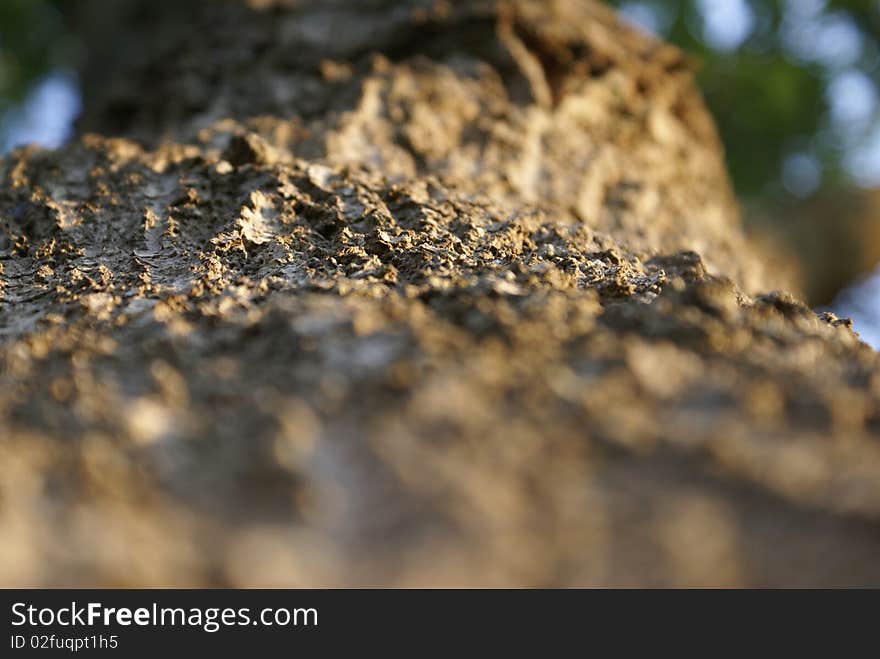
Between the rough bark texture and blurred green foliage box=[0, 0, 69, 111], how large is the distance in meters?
2.97

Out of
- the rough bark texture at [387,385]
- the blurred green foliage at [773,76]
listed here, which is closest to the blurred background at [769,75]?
the blurred green foliage at [773,76]

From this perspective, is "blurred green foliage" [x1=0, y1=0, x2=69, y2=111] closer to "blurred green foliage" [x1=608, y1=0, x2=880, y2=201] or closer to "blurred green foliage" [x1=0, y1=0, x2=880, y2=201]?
"blurred green foliage" [x1=0, y1=0, x2=880, y2=201]

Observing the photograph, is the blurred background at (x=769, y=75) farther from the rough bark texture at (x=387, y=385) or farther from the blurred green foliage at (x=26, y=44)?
the rough bark texture at (x=387, y=385)

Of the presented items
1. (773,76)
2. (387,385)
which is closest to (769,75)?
(773,76)

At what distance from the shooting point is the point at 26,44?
3600mm

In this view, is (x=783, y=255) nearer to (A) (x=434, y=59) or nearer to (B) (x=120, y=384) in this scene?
(A) (x=434, y=59)

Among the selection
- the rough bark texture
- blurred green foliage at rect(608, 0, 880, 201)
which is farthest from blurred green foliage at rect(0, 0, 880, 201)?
the rough bark texture

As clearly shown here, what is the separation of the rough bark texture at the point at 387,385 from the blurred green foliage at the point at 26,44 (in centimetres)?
297

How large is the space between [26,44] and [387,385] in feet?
13.0

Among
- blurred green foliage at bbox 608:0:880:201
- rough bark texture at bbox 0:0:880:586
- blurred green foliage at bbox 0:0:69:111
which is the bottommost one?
rough bark texture at bbox 0:0:880:586

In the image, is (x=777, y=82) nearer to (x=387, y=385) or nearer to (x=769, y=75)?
(x=769, y=75)

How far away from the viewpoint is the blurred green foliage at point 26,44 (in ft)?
11.3

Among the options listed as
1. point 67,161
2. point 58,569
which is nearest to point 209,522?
point 58,569

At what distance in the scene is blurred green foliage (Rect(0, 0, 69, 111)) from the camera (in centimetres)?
345
